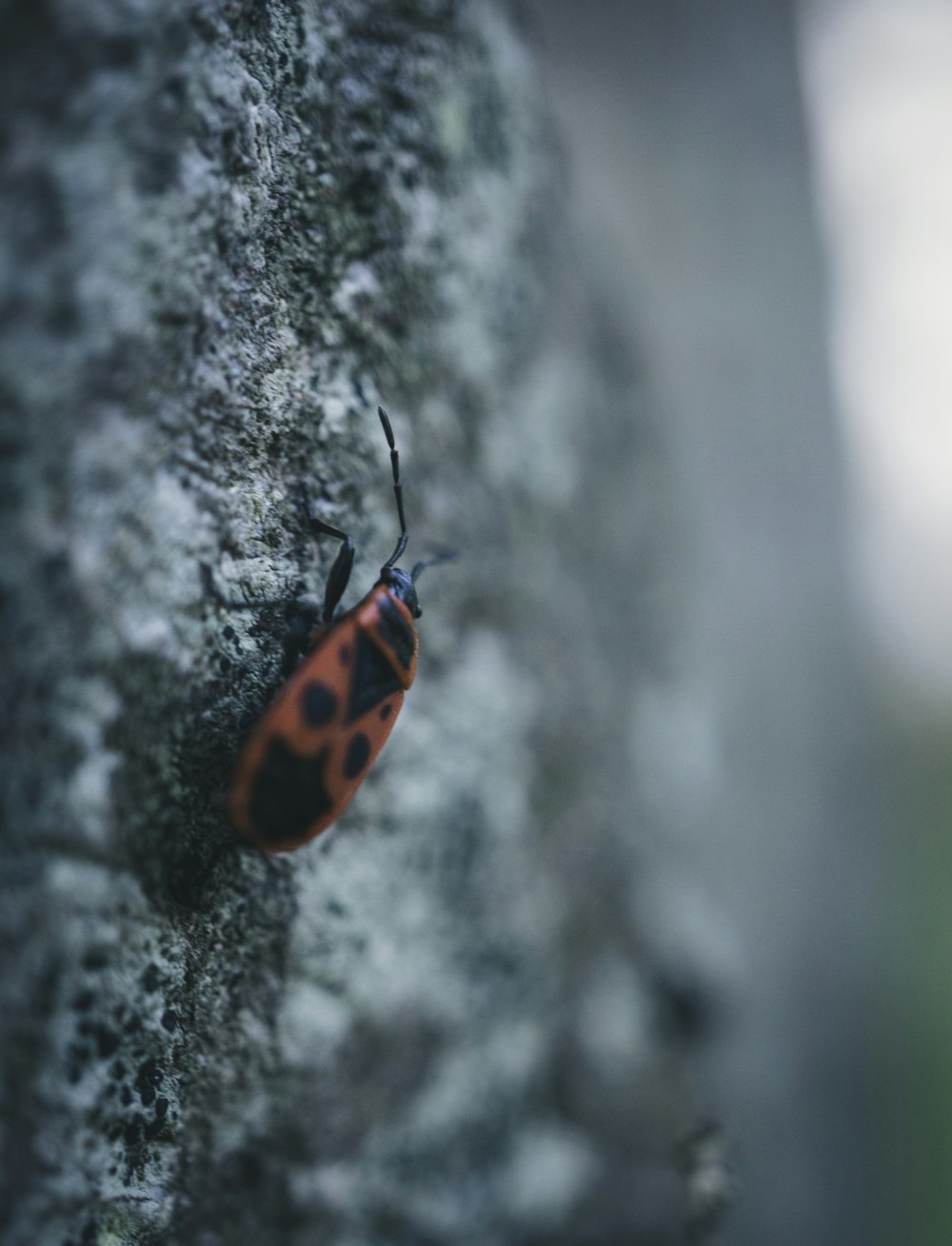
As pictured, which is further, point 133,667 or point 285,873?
point 285,873

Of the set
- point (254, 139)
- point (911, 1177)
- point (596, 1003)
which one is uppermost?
point (254, 139)

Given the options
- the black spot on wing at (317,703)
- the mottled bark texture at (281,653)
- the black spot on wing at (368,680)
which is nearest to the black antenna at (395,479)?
the mottled bark texture at (281,653)

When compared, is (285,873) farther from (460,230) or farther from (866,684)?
(866,684)

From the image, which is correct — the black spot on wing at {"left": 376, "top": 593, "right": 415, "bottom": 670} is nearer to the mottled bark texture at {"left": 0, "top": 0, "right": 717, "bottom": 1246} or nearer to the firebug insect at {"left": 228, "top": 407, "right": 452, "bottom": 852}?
the firebug insect at {"left": 228, "top": 407, "right": 452, "bottom": 852}

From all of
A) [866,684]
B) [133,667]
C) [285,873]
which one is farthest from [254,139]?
[866,684]

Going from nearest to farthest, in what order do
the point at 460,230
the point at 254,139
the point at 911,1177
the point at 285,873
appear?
the point at 254,139, the point at 285,873, the point at 460,230, the point at 911,1177

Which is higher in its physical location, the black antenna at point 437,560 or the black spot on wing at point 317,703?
the black antenna at point 437,560

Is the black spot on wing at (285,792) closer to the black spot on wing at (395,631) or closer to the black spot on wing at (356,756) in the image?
the black spot on wing at (356,756)
